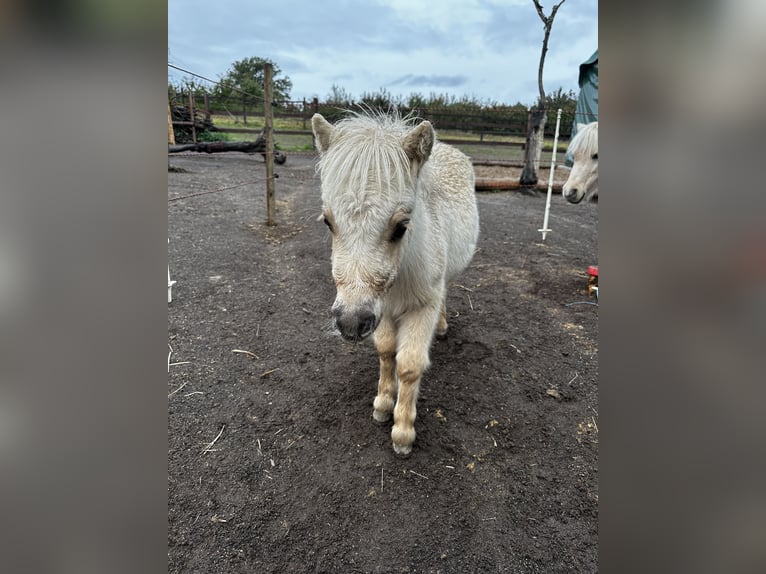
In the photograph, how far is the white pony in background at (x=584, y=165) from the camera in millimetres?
4637

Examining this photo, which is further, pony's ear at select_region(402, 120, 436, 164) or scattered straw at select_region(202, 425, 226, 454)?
scattered straw at select_region(202, 425, 226, 454)

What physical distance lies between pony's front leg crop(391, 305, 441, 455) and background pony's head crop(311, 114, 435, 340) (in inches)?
28.6

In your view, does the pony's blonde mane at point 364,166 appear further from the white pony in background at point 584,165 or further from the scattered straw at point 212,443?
the white pony in background at point 584,165

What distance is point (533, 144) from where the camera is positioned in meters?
10.6

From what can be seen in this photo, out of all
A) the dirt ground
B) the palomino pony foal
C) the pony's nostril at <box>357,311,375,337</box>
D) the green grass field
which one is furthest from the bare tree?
the pony's nostril at <box>357,311,375,337</box>

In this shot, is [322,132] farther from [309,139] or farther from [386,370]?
[309,139]

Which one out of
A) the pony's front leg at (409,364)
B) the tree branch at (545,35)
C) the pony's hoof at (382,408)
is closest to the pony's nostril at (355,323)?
Answer: the pony's front leg at (409,364)

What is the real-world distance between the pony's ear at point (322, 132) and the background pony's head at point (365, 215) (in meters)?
0.23

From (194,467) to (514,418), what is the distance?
7.46 feet

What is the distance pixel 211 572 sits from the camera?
182cm

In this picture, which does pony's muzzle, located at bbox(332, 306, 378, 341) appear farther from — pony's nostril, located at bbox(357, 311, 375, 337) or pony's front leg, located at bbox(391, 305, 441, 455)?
pony's front leg, located at bbox(391, 305, 441, 455)

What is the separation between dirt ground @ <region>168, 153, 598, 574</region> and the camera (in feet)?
6.46

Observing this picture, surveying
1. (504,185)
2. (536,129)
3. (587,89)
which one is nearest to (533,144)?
(536,129)
